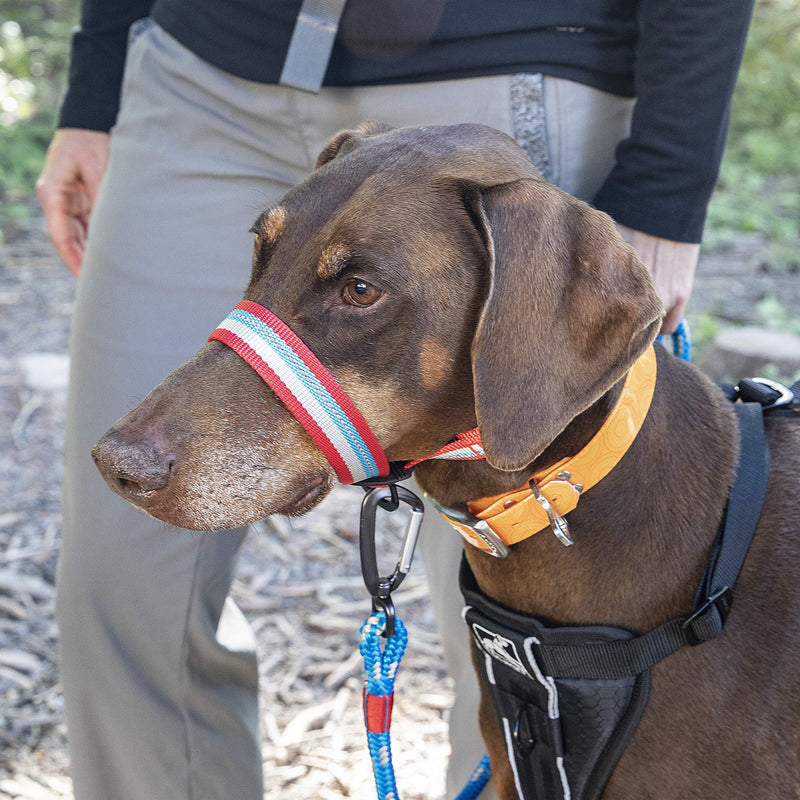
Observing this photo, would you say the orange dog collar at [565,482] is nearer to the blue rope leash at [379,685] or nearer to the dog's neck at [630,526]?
the dog's neck at [630,526]

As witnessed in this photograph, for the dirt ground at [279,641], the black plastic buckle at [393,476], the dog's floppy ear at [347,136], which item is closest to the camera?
the black plastic buckle at [393,476]

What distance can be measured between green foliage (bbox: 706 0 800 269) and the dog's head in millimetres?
7604

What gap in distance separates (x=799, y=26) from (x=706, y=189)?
1252 centimetres

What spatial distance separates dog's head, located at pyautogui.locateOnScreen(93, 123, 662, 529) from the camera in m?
1.80

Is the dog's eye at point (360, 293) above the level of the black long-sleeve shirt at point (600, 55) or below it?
below

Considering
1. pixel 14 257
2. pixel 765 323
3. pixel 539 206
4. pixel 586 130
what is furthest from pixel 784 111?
pixel 539 206

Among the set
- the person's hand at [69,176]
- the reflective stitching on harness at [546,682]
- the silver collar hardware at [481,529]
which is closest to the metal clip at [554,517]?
the silver collar hardware at [481,529]

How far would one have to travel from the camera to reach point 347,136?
90.4 inches

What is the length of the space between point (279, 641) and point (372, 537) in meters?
2.21

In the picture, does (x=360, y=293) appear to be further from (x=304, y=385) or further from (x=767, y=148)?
(x=767, y=148)

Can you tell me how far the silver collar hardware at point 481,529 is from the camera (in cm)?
204

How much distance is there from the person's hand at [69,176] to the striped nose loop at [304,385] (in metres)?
A: 1.38

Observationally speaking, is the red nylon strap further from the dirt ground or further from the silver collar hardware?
the dirt ground

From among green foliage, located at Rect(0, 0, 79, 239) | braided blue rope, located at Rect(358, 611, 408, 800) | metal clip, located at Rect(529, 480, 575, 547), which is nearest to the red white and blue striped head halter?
metal clip, located at Rect(529, 480, 575, 547)
